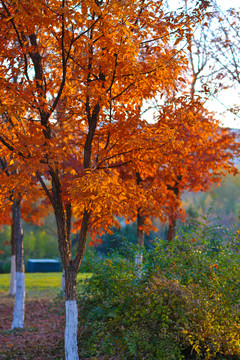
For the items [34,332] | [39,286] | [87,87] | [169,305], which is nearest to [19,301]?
[34,332]

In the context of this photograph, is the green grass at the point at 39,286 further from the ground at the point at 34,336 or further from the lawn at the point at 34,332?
the ground at the point at 34,336

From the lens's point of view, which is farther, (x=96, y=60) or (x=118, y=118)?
(x=118, y=118)

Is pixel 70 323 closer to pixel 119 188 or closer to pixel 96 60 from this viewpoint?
pixel 119 188

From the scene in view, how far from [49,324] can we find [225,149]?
259 inches

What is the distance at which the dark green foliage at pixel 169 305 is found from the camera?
5445 mm

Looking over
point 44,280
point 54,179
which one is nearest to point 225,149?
point 54,179

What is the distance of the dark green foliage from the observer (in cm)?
545

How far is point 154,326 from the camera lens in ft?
18.5

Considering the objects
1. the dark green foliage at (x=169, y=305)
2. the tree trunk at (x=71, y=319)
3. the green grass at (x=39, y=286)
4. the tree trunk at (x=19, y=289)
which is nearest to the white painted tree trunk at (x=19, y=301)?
the tree trunk at (x=19, y=289)

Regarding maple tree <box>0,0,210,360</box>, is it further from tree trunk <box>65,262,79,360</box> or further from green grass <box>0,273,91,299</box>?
green grass <box>0,273,91,299</box>

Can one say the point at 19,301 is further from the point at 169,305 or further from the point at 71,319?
the point at 169,305

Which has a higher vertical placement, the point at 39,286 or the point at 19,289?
the point at 19,289

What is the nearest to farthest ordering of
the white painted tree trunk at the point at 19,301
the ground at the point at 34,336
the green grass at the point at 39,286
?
the ground at the point at 34,336 < the white painted tree trunk at the point at 19,301 < the green grass at the point at 39,286

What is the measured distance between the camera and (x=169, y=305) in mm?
5602
